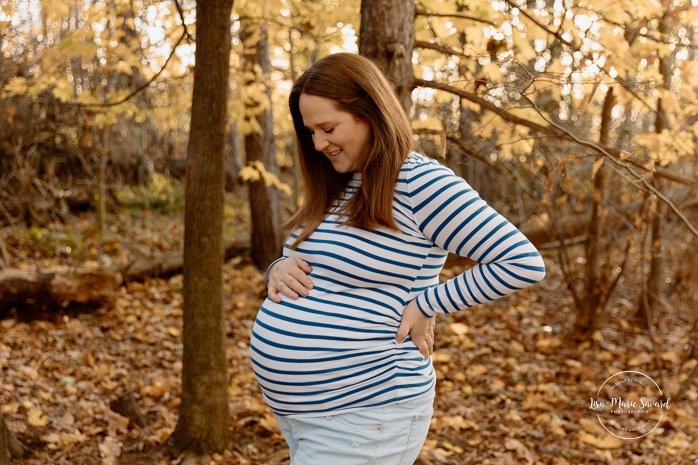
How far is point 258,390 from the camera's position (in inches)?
184

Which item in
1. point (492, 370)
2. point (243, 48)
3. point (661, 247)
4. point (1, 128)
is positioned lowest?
point (492, 370)

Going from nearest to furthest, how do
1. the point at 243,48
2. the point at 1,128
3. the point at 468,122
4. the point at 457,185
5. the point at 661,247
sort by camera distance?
1. the point at 457,185
2. the point at 468,122
3. the point at 661,247
4. the point at 243,48
5. the point at 1,128

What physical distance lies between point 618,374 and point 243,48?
4588 mm

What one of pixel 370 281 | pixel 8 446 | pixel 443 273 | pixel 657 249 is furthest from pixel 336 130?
pixel 443 273

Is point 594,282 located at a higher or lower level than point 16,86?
lower

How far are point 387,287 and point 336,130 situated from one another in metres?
0.47

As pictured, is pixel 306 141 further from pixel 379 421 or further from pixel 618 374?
pixel 618 374

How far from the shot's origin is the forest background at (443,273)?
3.31m

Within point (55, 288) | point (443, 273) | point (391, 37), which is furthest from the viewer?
point (443, 273)

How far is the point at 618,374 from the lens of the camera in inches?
191

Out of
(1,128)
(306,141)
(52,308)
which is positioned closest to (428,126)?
(306,141)

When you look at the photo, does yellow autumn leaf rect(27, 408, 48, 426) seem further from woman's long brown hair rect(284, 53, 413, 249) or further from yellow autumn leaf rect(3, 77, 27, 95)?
woman's long brown hair rect(284, 53, 413, 249)

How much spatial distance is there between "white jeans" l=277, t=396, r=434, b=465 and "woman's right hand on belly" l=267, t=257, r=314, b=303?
357mm

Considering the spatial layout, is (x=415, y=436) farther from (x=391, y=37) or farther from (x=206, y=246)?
(x=391, y=37)
